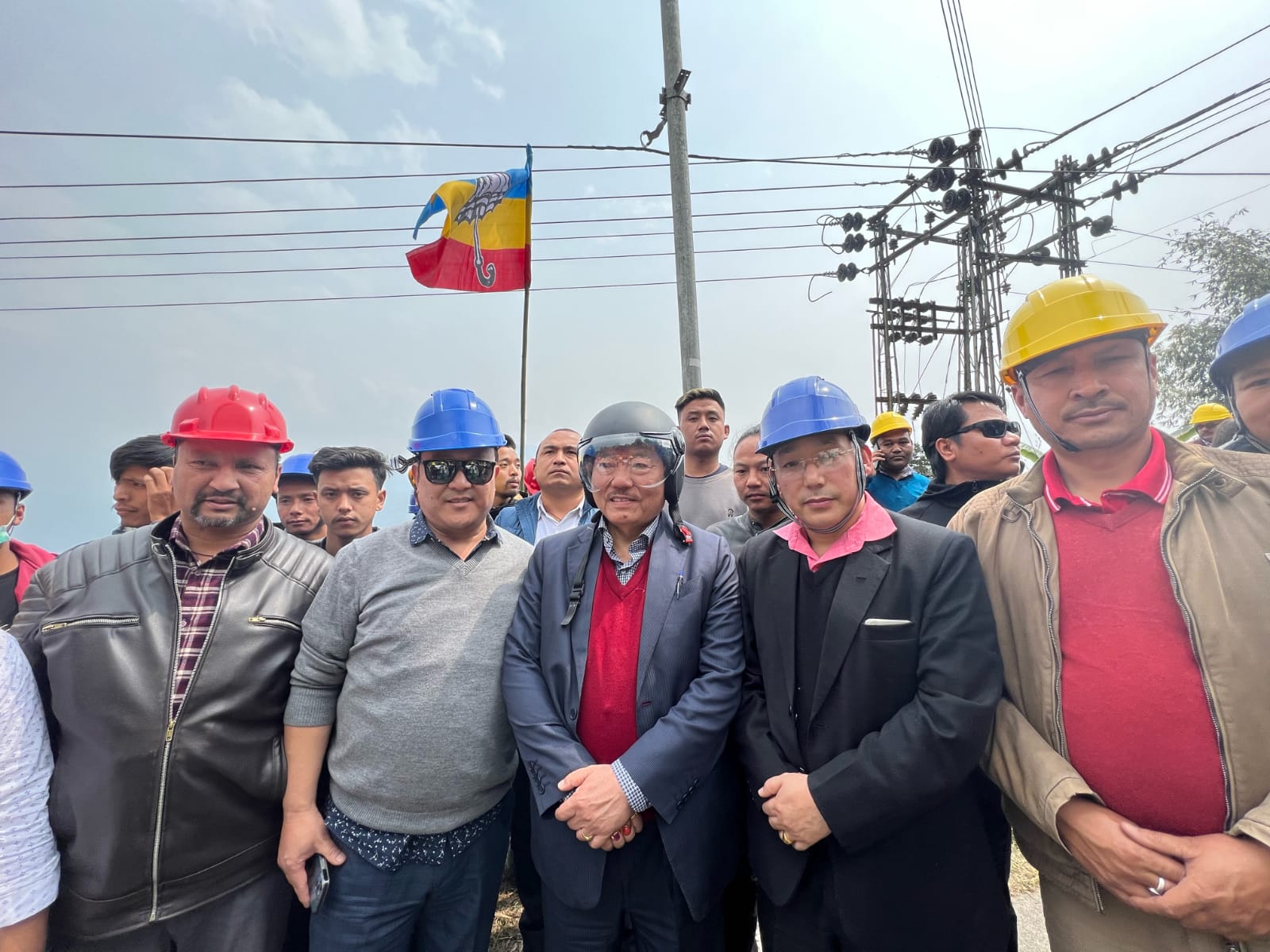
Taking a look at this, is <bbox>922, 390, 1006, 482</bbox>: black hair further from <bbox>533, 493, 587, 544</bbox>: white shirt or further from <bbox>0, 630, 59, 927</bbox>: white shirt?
<bbox>0, 630, 59, 927</bbox>: white shirt

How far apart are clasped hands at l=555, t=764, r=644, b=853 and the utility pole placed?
466cm

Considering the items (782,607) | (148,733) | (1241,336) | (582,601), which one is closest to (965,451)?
(1241,336)

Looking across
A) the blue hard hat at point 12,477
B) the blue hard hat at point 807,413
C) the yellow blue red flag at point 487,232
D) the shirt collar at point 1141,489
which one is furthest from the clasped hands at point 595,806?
the yellow blue red flag at point 487,232

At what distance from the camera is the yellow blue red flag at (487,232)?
746cm

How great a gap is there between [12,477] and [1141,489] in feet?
19.6

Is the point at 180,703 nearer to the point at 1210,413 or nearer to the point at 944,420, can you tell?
the point at 944,420

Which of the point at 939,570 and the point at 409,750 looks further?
the point at 409,750

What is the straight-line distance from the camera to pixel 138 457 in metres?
3.79

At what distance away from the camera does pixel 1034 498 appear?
85.7 inches

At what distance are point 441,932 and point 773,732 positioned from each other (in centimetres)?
161

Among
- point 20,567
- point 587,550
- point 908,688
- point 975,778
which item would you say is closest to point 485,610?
point 587,550

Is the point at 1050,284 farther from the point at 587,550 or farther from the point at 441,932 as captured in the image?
the point at 441,932

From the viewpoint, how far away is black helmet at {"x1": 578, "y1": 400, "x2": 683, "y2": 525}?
2.52 meters

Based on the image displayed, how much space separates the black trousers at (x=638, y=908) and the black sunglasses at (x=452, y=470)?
61.4 inches
